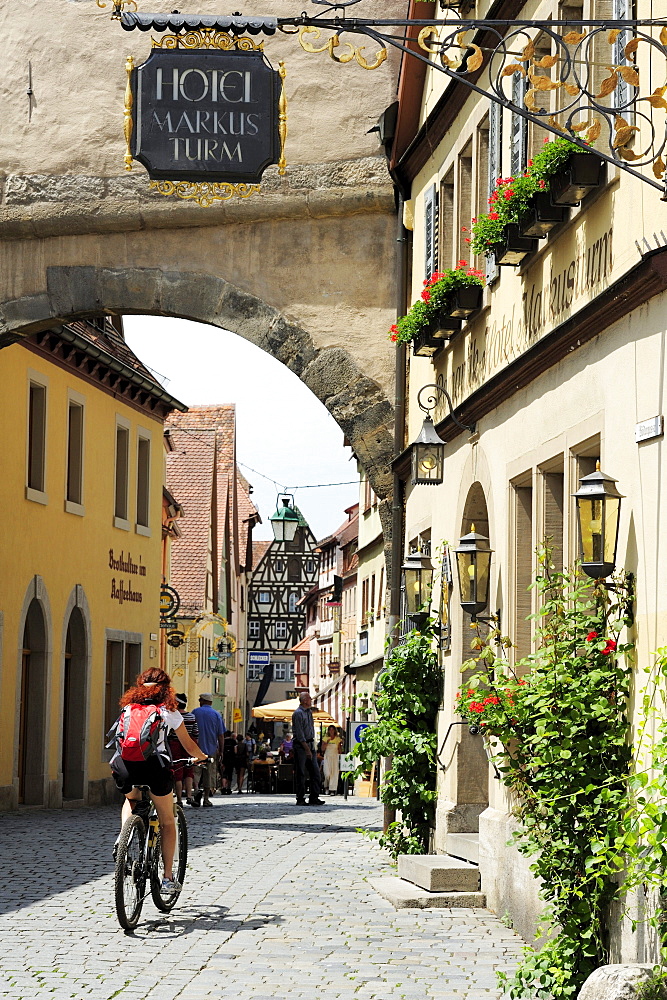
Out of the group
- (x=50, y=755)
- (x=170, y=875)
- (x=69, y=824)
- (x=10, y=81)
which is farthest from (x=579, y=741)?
(x=50, y=755)

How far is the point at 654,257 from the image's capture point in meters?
5.94

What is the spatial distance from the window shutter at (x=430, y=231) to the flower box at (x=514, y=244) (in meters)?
3.54

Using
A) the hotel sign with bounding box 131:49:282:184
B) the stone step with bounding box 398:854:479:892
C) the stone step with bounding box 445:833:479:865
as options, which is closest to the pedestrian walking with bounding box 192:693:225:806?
the hotel sign with bounding box 131:49:282:184

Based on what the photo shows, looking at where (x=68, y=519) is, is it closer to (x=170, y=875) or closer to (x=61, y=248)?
(x=61, y=248)

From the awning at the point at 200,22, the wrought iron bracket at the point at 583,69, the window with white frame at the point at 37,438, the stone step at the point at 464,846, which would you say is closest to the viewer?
the wrought iron bracket at the point at 583,69

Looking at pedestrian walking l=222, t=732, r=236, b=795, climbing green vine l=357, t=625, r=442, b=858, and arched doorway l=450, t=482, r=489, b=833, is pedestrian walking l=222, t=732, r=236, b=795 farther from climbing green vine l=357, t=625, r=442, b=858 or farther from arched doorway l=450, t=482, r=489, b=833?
arched doorway l=450, t=482, r=489, b=833

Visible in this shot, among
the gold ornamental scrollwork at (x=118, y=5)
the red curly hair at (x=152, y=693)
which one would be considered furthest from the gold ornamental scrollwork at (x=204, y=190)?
the red curly hair at (x=152, y=693)

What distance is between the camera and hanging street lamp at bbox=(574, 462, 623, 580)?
251 inches

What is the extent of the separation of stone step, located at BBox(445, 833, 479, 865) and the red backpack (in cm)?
267

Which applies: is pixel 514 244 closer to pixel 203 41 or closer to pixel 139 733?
pixel 139 733

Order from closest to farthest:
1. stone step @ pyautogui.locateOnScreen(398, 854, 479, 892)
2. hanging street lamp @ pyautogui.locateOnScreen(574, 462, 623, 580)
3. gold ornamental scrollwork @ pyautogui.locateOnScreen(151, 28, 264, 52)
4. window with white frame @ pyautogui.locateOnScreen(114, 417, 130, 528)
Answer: hanging street lamp @ pyautogui.locateOnScreen(574, 462, 623, 580), stone step @ pyautogui.locateOnScreen(398, 854, 479, 892), gold ornamental scrollwork @ pyautogui.locateOnScreen(151, 28, 264, 52), window with white frame @ pyautogui.locateOnScreen(114, 417, 130, 528)

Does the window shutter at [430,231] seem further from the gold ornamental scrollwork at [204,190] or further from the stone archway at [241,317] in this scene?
the gold ornamental scrollwork at [204,190]

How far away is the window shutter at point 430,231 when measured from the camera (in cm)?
1227

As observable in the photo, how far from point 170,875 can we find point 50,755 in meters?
11.7
